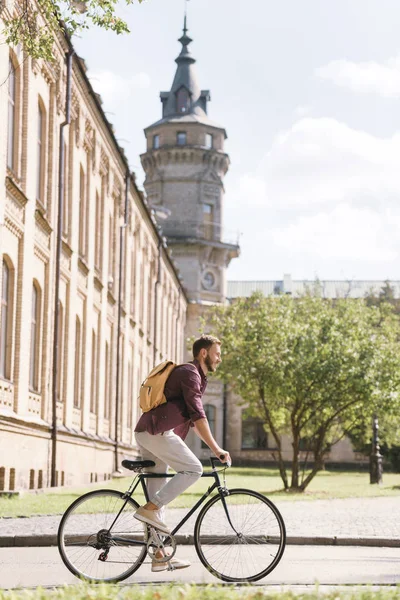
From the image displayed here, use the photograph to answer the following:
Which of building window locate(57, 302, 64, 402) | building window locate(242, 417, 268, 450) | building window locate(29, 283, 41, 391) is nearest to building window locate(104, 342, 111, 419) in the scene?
building window locate(57, 302, 64, 402)

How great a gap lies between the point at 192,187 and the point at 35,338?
4602cm

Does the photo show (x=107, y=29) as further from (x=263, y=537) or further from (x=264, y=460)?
(x=264, y=460)

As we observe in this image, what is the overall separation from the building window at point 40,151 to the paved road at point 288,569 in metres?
14.0

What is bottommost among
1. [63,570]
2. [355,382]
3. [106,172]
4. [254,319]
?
[63,570]

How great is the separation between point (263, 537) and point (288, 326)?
2024cm

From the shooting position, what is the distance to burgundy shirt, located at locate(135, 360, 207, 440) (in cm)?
783

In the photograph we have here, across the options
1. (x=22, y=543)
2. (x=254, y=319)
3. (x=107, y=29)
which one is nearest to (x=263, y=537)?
(x=22, y=543)

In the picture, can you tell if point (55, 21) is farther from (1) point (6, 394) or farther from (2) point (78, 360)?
(2) point (78, 360)

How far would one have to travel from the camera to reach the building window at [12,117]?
814 inches

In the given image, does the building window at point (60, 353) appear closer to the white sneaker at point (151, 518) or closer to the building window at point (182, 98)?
the white sneaker at point (151, 518)

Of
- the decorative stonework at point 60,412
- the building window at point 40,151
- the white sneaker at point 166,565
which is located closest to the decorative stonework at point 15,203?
the building window at point 40,151

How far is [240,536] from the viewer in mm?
7840

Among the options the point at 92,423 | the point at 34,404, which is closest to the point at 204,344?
the point at 34,404

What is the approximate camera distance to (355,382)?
26.7 metres
